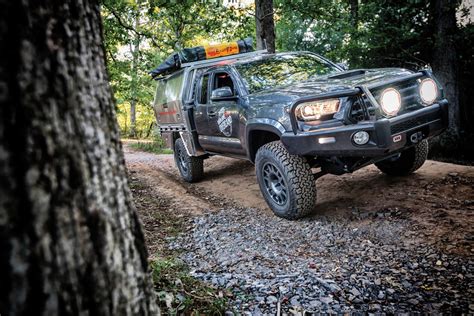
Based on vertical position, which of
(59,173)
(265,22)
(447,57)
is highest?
(265,22)

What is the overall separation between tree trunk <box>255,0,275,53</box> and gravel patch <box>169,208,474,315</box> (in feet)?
18.6

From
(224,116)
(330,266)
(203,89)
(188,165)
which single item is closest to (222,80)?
(203,89)

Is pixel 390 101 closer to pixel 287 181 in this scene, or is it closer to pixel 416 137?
pixel 416 137

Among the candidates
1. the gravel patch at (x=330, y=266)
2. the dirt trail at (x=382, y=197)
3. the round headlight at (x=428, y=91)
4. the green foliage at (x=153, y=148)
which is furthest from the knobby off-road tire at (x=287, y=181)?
the green foliage at (x=153, y=148)

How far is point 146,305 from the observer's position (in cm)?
110

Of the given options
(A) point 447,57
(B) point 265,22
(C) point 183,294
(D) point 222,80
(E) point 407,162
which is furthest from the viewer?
(A) point 447,57

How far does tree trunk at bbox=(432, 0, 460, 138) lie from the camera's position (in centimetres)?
866

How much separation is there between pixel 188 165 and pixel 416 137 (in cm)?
430

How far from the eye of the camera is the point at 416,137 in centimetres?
347

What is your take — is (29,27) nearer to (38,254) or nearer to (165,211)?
(38,254)

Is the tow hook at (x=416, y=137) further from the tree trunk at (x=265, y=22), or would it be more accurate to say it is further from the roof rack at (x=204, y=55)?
the tree trunk at (x=265, y=22)

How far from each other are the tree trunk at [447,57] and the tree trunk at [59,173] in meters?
9.90

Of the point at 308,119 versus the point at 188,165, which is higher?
the point at 308,119

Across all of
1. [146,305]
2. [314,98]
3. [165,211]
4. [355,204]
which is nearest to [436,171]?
[355,204]
